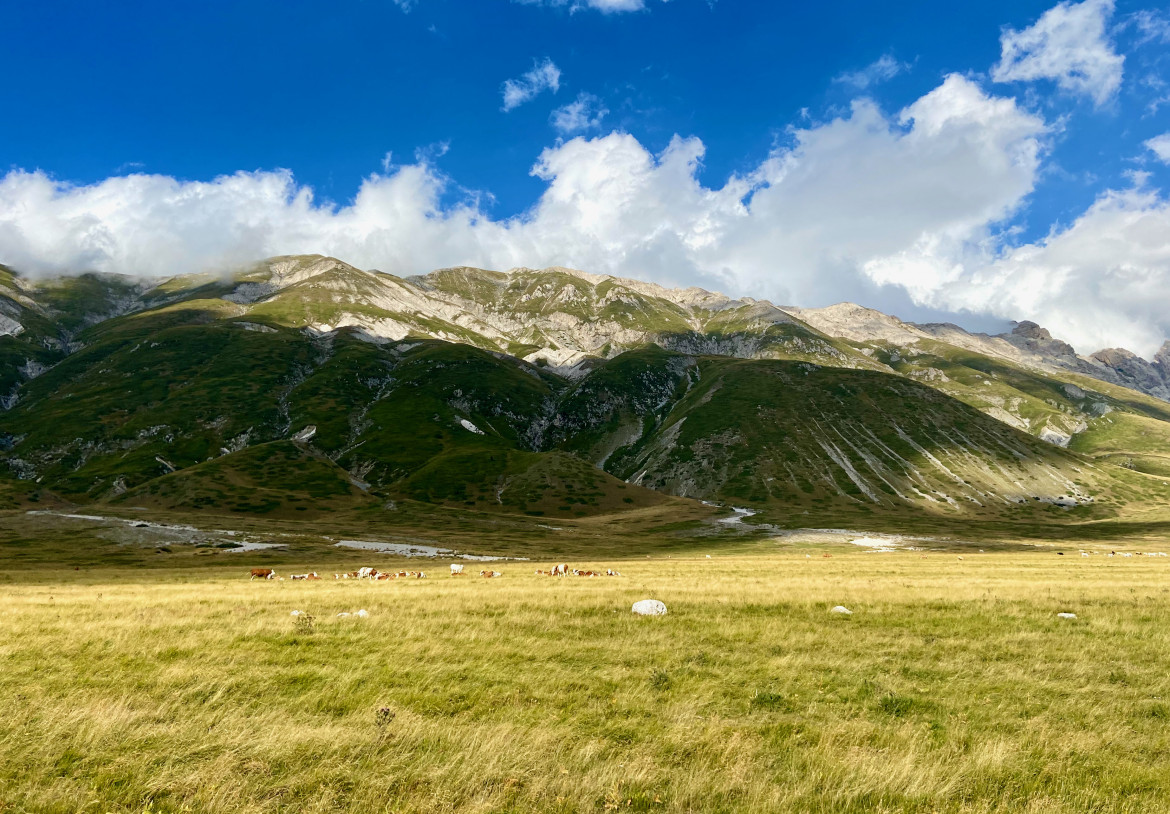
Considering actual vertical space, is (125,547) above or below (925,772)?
below

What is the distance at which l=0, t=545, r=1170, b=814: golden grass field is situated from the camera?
9.05m

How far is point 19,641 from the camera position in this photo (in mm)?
16688

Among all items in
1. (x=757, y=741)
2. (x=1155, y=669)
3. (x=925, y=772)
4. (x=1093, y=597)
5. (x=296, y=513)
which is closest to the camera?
(x=925, y=772)

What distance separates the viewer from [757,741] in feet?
35.9

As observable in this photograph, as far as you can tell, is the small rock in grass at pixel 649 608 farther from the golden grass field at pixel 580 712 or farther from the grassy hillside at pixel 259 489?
the grassy hillside at pixel 259 489

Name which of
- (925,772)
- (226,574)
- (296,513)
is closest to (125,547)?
(226,574)

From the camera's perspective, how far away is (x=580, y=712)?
40.0 ft

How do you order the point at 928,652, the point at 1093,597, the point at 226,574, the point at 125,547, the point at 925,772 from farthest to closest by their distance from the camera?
the point at 125,547
the point at 226,574
the point at 1093,597
the point at 928,652
the point at 925,772

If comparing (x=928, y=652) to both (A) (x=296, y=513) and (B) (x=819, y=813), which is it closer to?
(B) (x=819, y=813)

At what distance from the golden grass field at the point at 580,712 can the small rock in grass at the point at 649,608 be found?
2.38 ft

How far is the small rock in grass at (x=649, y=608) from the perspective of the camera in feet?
72.7

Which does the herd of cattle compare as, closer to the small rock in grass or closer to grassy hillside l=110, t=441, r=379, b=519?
the small rock in grass

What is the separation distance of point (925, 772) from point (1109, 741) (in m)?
5.01

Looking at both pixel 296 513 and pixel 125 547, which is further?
pixel 296 513
